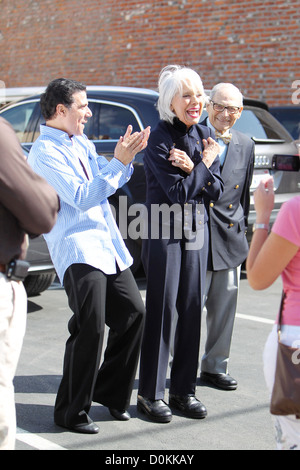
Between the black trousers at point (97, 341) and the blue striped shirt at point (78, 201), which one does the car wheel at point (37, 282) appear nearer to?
the black trousers at point (97, 341)

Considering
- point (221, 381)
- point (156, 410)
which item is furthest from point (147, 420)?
point (221, 381)

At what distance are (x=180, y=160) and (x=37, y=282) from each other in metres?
3.30

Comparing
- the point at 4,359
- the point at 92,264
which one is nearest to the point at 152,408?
the point at 92,264

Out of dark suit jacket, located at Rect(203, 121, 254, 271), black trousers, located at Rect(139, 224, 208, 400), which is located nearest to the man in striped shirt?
black trousers, located at Rect(139, 224, 208, 400)

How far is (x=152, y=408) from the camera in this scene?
4.01 m

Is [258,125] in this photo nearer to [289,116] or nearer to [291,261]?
[289,116]

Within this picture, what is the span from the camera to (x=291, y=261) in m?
2.45

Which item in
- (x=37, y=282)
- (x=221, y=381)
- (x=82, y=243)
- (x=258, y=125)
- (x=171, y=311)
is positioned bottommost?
(x=221, y=381)

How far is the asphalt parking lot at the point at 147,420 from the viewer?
12.0 feet

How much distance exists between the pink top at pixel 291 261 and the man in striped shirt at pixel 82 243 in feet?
4.45

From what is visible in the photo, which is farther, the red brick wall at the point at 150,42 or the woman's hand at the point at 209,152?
the red brick wall at the point at 150,42

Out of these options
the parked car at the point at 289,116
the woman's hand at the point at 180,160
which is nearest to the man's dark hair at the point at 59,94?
the woman's hand at the point at 180,160

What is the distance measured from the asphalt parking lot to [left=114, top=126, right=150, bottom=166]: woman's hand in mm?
1445

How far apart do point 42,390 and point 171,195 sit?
157cm
